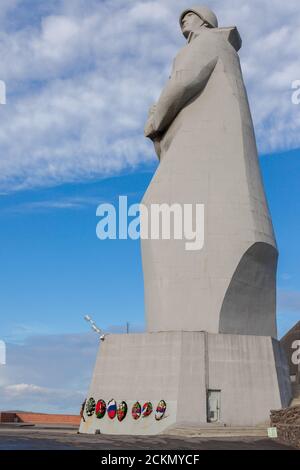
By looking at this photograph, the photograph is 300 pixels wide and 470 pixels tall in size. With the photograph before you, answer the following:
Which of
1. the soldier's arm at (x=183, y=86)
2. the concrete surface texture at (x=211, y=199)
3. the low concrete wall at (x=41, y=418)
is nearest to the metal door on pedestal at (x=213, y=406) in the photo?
the concrete surface texture at (x=211, y=199)

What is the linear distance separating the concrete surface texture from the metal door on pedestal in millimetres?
2037

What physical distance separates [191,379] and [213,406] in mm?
1082

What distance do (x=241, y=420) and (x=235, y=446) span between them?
4.77m

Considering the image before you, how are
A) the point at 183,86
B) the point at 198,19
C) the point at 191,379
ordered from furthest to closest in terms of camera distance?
the point at 198,19 → the point at 183,86 → the point at 191,379

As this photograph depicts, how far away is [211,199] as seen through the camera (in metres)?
22.0

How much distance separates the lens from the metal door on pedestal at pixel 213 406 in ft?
64.2

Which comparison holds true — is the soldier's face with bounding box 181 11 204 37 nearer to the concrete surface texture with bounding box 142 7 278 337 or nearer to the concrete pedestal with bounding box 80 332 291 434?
the concrete surface texture with bounding box 142 7 278 337

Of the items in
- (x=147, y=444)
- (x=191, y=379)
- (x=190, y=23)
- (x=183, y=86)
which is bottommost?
(x=147, y=444)

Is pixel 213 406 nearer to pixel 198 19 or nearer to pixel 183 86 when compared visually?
pixel 183 86

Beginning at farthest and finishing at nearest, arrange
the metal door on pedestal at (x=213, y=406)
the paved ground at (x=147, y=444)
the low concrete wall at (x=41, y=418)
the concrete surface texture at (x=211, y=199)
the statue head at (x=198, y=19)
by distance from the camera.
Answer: the low concrete wall at (x=41, y=418) → the statue head at (x=198, y=19) → the concrete surface texture at (x=211, y=199) → the metal door on pedestal at (x=213, y=406) → the paved ground at (x=147, y=444)

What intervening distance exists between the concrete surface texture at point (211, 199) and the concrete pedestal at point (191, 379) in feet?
3.02

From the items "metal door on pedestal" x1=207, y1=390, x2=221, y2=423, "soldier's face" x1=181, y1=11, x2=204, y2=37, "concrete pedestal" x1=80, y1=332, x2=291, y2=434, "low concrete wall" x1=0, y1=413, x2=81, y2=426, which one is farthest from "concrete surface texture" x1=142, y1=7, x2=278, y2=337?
"low concrete wall" x1=0, y1=413, x2=81, y2=426

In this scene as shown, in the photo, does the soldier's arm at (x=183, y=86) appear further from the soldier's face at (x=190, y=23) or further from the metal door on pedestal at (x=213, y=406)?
the metal door on pedestal at (x=213, y=406)

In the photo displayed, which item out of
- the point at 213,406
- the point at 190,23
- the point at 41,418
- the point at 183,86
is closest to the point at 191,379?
the point at 213,406
